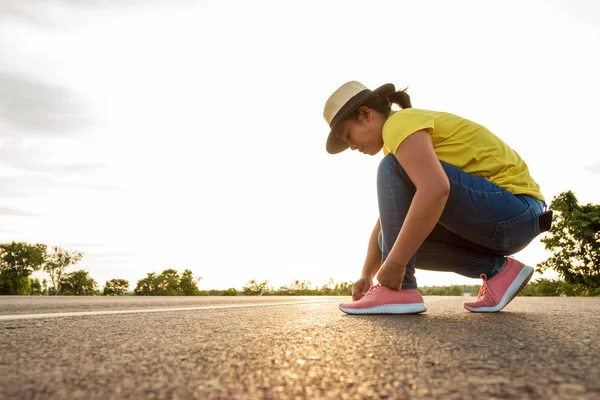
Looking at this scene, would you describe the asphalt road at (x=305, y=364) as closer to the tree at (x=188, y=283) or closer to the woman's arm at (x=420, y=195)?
the woman's arm at (x=420, y=195)

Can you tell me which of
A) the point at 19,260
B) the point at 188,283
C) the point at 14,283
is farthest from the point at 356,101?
the point at 19,260

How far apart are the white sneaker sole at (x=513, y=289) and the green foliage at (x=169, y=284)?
78.0 ft

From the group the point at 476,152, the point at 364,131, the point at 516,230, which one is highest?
the point at 364,131

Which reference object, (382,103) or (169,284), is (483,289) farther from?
(169,284)

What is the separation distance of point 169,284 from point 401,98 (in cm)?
2499

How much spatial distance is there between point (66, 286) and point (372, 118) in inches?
1616

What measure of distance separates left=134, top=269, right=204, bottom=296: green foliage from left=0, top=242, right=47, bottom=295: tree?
21.5 metres

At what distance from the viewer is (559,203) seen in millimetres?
22312

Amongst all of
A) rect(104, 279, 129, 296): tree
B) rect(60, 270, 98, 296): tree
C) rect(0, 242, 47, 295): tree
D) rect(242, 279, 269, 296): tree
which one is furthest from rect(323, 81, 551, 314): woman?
rect(0, 242, 47, 295): tree

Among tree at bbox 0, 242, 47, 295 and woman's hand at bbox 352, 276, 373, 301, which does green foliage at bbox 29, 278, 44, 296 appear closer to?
tree at bbox 0, 242, 47, 295

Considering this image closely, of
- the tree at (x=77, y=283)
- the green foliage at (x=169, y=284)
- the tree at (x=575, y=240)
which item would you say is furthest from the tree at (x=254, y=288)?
the tree at (x=77, y=283)

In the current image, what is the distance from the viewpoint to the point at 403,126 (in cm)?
225

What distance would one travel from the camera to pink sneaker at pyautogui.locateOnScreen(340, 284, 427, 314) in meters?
2.29

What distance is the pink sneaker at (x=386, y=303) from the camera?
229 centimetres
